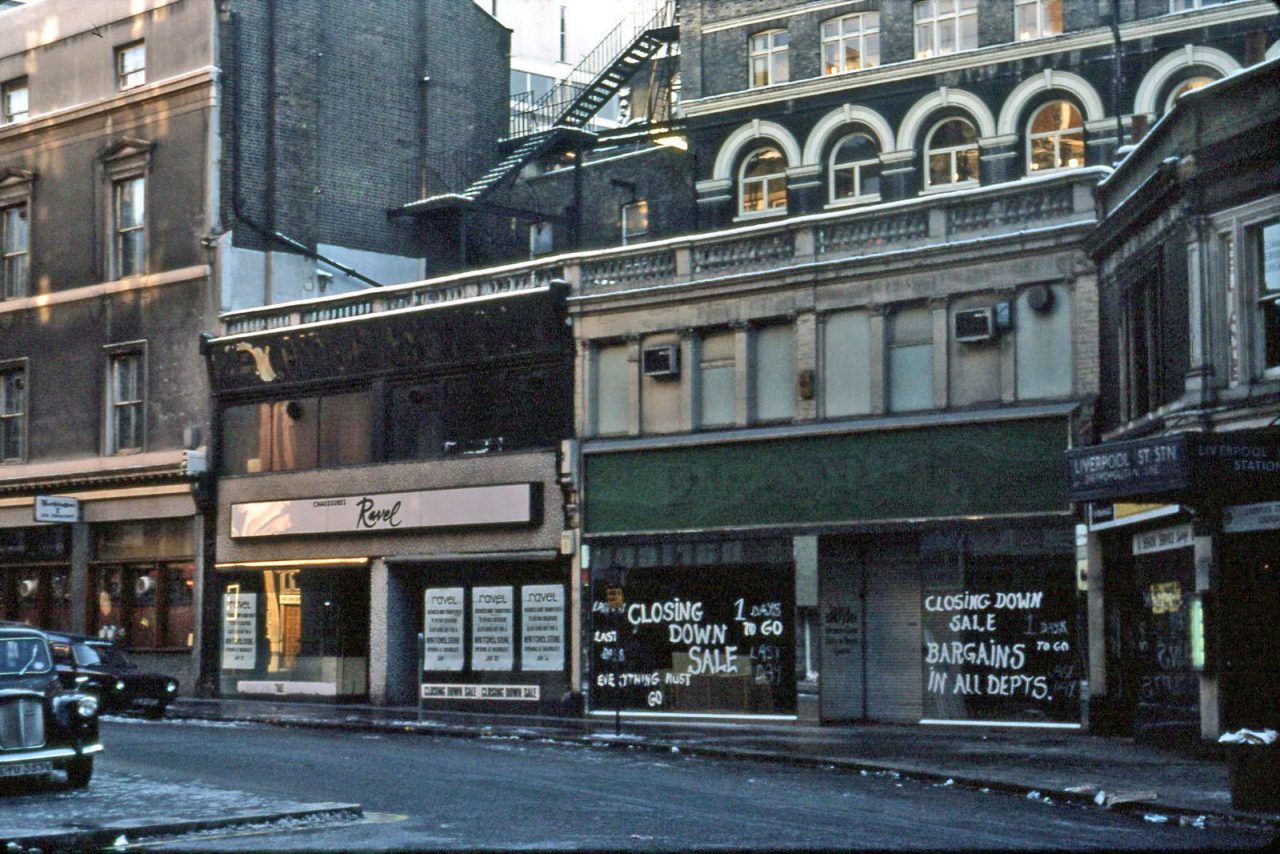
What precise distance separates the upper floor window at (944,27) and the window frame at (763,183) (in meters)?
3.75

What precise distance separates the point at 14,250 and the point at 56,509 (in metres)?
6.98

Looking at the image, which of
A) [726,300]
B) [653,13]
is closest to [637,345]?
[726,300]

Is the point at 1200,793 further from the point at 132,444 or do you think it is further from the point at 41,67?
the point at 41,67

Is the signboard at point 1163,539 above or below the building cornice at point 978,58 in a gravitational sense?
below

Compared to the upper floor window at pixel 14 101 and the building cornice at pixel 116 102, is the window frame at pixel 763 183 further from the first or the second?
the upper floor window at pixel 14 101

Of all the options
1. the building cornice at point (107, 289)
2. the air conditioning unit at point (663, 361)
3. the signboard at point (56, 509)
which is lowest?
the signboard at point (56, 509)

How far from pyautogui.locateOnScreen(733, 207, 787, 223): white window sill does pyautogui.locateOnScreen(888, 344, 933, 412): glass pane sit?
34.2 feet

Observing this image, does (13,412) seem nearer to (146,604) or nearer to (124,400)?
(124,400)

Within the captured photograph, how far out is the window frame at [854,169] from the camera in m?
38.8

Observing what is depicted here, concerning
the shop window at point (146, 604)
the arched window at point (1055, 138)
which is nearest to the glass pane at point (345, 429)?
the shop window at point (146, 604)

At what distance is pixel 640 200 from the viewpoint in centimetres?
4259

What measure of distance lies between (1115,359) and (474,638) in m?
13.8

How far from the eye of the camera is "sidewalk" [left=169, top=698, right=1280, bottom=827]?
18.7 meters

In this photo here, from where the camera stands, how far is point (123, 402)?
4150 centimetres
